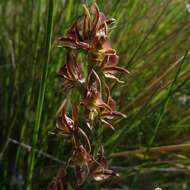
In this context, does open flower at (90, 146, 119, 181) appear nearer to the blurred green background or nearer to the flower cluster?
the flower cluster


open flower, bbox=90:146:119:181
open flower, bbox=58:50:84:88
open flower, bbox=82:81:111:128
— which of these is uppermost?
open flower, bbox=58:50:84:88

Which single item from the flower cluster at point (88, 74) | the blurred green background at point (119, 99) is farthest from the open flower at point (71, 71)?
the blurred green background at point (119, 99)

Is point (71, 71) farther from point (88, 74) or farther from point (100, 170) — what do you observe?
point (100, 170)

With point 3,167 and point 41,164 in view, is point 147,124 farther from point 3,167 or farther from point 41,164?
point 3,167

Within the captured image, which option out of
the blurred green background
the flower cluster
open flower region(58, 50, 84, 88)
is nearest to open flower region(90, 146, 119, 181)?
the flower cluster

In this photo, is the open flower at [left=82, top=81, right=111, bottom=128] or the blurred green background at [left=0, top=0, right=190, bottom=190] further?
the blurred green background at [left=0, top=0, right=190, bottom=190]

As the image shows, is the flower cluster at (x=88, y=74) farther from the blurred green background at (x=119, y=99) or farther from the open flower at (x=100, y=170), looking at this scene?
the blurred green background at (x=119, y=99)

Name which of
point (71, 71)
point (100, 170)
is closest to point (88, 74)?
point (71, 71)
